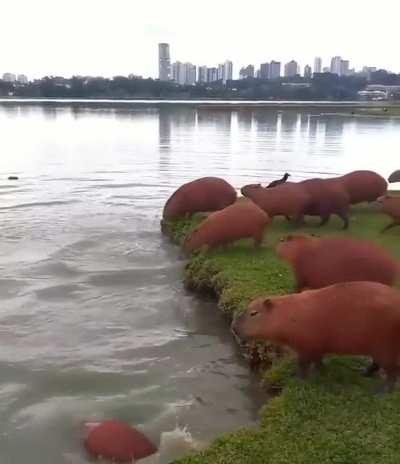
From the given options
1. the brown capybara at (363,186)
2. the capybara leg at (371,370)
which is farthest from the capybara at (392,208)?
the capybara leg at (371,370)

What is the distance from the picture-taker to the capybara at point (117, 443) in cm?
454

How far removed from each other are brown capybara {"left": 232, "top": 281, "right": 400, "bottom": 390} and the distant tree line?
123081mm

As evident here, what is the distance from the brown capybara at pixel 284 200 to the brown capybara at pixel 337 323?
457 cm

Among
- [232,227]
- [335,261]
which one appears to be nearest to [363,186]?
[232,227]

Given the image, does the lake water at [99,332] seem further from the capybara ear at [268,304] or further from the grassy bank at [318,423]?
the capybara ear at [268,304]

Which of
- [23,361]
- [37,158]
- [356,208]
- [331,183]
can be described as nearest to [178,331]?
[23,361]

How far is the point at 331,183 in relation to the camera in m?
9.92

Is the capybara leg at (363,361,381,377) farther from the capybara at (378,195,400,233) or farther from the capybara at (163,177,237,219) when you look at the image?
the capybara at (163,177,237,219)

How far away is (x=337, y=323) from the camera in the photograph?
15.7 ft

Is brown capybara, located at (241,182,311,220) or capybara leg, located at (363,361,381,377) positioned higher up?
brown capybara, located at (241,182,311,220)

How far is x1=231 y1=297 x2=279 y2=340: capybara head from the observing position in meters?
5.00

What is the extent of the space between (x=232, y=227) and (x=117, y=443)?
4.30 m

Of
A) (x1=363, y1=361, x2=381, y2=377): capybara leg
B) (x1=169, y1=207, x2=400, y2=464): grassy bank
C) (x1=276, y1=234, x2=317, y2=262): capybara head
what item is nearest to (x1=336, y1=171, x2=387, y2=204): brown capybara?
(x1=276, y1=234, x2=317, y2=262): capybara head

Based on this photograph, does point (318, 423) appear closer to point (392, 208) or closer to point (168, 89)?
point (392, 208)
